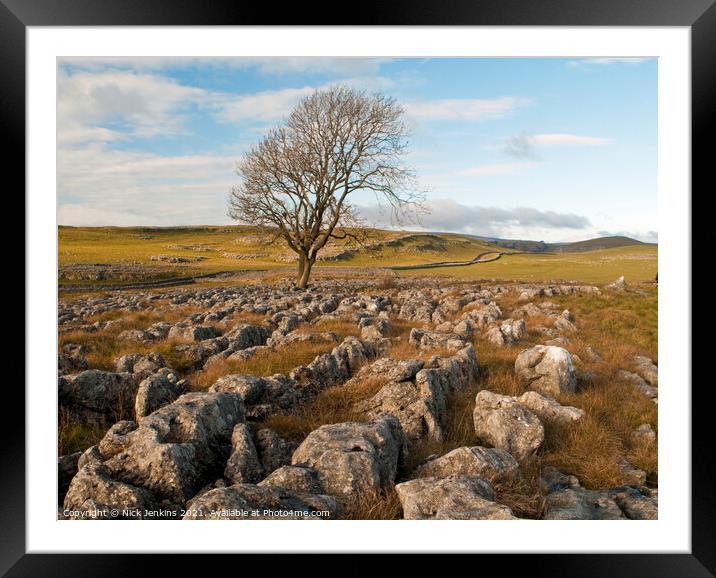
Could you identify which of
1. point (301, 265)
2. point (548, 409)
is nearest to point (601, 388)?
point (548, 409)

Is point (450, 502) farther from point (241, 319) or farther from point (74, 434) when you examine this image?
point (241, 319)

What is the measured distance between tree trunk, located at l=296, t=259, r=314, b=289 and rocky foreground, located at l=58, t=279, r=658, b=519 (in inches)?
13.5

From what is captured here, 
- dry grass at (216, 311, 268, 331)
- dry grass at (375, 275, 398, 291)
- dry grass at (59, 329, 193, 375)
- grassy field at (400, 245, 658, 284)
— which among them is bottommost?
dry grass at (59, 329, 193, 375)

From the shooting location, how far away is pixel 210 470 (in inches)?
179

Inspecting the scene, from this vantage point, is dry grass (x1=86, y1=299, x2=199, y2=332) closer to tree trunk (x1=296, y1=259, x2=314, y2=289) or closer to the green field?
the green field

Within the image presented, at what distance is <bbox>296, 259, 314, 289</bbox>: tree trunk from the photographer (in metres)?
8.81

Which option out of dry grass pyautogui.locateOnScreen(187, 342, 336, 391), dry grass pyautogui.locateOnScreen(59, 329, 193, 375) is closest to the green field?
dry grass pyautogui.locateOnScreen(59, 329, 193, 375)

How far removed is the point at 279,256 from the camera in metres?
9.11

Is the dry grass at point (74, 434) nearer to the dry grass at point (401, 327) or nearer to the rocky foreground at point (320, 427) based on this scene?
the rocky foreground at point (320, 427)
